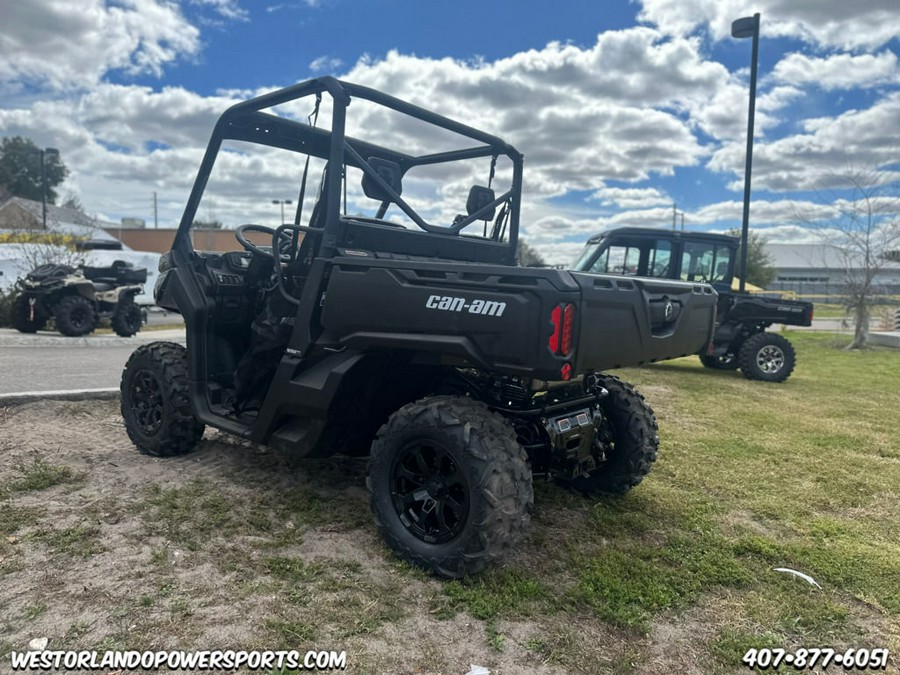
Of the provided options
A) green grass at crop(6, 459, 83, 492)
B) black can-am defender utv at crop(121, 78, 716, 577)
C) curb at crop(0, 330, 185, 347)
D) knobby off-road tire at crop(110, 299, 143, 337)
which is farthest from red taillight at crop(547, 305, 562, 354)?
knobby off-road tire at crop(110, 299, 143, 337)

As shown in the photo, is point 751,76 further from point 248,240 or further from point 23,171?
point 23,171

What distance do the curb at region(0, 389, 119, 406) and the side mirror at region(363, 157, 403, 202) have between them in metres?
3.63

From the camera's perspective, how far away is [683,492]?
424 cm

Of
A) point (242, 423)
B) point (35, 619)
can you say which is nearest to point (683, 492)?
point (242, 423)

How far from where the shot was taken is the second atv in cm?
1197

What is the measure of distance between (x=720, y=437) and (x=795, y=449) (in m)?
0.62

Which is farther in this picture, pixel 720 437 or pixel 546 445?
pixel 720 437

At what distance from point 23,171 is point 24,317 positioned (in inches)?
2142

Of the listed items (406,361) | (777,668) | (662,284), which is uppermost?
(662,284)

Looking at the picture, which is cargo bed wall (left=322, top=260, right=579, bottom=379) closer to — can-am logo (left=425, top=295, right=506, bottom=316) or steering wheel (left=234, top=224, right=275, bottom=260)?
can-am logo (left=425, top=295, right=506, bottom=316)

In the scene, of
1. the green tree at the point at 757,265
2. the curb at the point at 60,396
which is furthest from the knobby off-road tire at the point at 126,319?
the green tree at the point at 757,265

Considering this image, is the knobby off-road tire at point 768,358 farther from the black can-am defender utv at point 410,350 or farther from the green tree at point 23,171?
the green tree at point 23,171

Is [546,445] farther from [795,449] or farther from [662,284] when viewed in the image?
[795,449]

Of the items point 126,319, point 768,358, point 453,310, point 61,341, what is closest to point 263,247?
point 453,310
